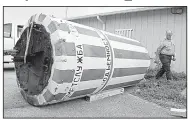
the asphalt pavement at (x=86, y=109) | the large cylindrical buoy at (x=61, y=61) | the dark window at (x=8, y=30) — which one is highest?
the dark window at (x=8, y=30)

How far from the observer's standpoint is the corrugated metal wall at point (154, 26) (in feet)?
24.0

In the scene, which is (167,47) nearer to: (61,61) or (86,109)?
(86,109)

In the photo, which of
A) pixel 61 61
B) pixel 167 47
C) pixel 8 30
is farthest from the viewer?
pixel 8 30

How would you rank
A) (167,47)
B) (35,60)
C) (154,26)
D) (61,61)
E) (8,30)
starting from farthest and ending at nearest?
(8,30) → (154,26) → (167,47) → (35,60) → (61,61)

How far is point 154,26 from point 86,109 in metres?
5.40

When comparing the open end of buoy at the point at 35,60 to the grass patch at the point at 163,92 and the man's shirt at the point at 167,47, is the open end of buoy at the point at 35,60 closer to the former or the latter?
the grass patch at the point at 163,92

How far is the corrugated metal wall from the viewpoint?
7301 mm

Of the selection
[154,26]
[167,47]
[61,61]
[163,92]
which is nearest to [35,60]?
[61,61]

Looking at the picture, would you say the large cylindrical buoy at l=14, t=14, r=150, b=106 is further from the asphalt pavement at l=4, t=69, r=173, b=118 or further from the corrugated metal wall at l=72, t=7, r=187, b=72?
the corrugated metal wall at l=72, t=7, r=187, b=72

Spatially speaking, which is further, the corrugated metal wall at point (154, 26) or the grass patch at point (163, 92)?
the corrugated metal wall at point (154, 26)

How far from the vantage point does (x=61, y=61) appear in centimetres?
308

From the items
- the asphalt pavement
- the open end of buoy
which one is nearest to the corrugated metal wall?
the asphalt pavement

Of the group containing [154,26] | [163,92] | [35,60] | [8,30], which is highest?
[154,26]

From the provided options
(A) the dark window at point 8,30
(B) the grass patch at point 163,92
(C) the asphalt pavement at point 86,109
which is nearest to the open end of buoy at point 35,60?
(C) the asphalt pavement at point 86,109
